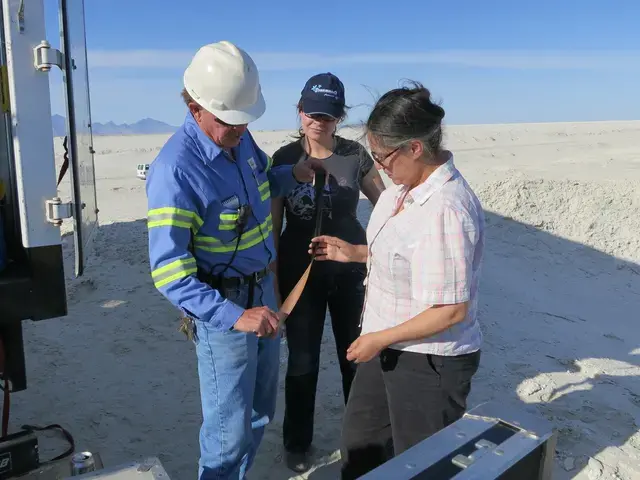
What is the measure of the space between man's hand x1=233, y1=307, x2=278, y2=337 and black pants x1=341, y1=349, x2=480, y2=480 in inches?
19.7

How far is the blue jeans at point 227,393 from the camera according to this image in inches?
98.0

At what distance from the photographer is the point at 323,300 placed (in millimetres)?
3354

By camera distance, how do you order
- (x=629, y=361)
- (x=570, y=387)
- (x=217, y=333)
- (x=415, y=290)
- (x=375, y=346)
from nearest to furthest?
(x=415, y=290)
(x=375, y=346)
(x=217, y=333)
(x=570, y=387)
(x=629, y=361)

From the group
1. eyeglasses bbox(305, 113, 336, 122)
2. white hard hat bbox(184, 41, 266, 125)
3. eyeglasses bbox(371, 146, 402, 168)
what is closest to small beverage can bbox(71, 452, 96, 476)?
white hard hat bbox(184, 41, 266, 125)

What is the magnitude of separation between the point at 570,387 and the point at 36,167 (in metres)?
4.05

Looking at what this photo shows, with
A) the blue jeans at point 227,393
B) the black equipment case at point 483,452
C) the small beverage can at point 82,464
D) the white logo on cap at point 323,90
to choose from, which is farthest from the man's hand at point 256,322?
the white logo on cap at point 323,90

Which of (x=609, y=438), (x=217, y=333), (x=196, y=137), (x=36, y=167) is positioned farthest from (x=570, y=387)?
(x=36, y=167)

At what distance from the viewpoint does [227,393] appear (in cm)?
252

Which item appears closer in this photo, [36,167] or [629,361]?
[36,167]

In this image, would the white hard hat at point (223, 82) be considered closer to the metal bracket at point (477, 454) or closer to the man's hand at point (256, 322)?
the man's hand at point (256, 322)

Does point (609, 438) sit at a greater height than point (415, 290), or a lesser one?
lesser

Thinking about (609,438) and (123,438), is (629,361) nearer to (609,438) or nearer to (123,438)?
(609,438)

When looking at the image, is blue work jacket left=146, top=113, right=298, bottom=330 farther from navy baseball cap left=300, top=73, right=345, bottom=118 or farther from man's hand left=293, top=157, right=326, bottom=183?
navy baseball cap left=300, top=73, right=345, bottom=118

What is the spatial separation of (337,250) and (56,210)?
1.25m
